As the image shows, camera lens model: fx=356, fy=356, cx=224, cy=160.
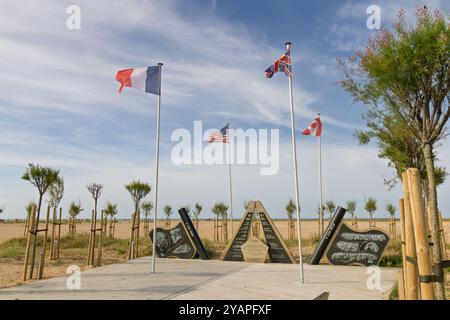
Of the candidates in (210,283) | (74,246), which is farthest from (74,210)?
(210,283)

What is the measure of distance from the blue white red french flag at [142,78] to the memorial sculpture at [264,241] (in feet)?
22.9

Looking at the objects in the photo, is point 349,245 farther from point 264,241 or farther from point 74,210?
point 74,210

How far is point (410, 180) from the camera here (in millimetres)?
5805

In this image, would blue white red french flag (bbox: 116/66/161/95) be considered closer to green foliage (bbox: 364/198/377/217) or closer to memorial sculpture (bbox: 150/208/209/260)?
memorial sculpture (bbox: 150/208/209/260)

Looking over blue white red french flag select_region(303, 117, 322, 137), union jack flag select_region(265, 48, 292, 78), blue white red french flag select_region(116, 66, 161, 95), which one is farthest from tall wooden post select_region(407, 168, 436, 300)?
blue white red french flag select_region(303, 117, 322, 137)

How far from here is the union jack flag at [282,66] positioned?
11.6 m

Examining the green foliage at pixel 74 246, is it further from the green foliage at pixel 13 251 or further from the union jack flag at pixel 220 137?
the union jack flag at pixel 220 137

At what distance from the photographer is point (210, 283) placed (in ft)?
34.6

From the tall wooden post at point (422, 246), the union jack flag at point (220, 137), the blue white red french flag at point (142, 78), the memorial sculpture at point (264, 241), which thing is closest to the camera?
the tall wooden post at point (422, 246)

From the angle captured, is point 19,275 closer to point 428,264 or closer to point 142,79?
point 142,79

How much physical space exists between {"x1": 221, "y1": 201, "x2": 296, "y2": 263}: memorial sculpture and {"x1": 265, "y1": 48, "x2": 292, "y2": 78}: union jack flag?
262 inches

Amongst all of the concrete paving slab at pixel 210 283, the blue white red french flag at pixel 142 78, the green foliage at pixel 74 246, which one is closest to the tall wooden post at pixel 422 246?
the concrete paving slab at pixel 210 283
